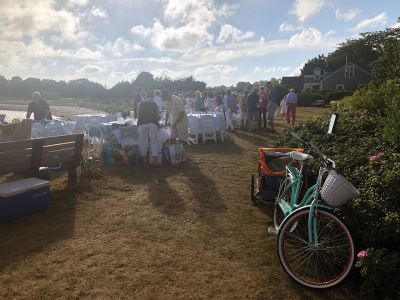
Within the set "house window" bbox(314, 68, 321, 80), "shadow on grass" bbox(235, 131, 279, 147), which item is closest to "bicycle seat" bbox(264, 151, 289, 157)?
"shadow on grass" bbox(235, 131, 279, 147)

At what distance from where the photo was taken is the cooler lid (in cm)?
512

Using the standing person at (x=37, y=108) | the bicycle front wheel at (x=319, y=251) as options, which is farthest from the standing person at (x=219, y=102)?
the bicycle front wheel at (x=319, y=251)

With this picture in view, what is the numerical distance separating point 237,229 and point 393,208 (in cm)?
212

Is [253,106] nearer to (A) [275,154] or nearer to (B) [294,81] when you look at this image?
(A) [275,154]

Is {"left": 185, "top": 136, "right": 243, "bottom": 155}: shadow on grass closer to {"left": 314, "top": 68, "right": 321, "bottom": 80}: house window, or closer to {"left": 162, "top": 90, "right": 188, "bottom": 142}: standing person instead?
{"left": 162, "top": 90, "right": 188, "bottom": 142}: standing person

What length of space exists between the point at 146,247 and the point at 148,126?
453cm

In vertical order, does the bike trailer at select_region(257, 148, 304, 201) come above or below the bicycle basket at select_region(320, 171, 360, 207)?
below

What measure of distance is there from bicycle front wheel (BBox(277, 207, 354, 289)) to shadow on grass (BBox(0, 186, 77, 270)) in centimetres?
278

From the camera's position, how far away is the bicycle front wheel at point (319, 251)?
338 centimetres

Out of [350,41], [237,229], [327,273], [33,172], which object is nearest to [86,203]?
[33,172]

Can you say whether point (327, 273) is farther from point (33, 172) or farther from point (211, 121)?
point (211, 121)

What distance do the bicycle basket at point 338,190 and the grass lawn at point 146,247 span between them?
916 millimetres

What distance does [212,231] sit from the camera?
495 cm

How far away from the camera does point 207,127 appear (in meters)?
12.9
